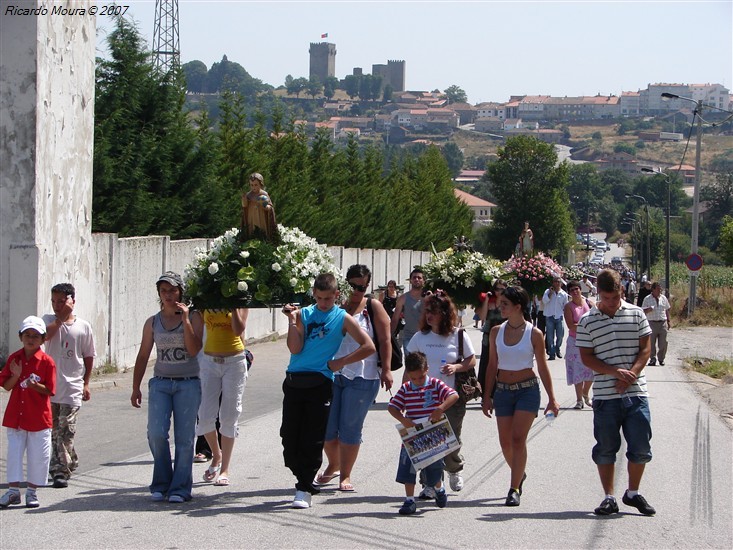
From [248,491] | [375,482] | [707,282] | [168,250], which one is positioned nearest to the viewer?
[248,491]

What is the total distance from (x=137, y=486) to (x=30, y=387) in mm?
1461

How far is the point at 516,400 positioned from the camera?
927 centimetres

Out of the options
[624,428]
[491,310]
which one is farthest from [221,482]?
[491,310]

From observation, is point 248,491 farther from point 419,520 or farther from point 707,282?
point 707,282

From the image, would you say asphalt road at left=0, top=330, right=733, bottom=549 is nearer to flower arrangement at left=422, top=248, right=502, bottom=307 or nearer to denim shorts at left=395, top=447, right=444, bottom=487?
denim shorts at left=395, top=447, right=444, bottom=487

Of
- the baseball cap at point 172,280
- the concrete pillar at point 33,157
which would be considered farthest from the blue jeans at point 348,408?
the concrete pillar at point 33,157

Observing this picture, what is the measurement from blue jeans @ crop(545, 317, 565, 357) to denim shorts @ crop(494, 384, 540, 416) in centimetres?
1359

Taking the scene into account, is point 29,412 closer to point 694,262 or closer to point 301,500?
point 301,500

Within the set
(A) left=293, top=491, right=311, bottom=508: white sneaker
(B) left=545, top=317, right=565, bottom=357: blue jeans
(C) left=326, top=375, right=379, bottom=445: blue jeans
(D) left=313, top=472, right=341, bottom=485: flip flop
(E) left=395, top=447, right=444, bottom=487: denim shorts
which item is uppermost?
(C) left=326, top=375, right=379, bottom=445: blue jeans

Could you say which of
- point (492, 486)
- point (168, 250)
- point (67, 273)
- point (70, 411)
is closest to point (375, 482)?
point (492, 486)

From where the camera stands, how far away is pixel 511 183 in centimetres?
10250

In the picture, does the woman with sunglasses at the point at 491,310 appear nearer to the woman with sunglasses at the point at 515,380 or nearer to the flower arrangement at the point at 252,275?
the woman with sunglasses at the point at 515,380

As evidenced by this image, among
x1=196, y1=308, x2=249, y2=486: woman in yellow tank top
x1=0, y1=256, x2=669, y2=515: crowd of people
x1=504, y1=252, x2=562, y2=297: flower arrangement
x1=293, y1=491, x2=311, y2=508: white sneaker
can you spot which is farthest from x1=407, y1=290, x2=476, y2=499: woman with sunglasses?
x1=504, y1=252, x2=562, y2=297: flower arrangement

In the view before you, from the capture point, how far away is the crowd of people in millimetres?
8836
